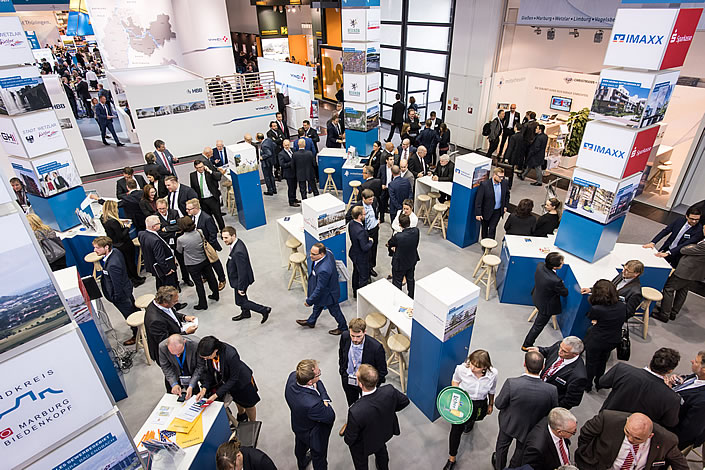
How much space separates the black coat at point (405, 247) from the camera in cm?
516

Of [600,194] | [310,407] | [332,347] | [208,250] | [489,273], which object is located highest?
[600,194]

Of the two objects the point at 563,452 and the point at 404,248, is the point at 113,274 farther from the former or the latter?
the point at 563,452

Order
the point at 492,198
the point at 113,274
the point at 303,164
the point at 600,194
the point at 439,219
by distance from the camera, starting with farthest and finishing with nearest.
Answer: the point at 303,164 → the point at 439,219 → the point at 492,198 → the point at 600,194 → the point at 113,274

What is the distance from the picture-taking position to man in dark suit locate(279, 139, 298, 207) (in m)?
8.38

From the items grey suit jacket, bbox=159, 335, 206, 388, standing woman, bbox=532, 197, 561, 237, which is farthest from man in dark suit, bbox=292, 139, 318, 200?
grey suit jacket, bbox=159, 335, 206, 388

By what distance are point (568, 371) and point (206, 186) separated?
6.28 metres

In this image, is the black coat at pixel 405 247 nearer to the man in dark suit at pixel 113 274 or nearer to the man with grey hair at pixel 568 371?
the man with grey hair at pixel 568 371

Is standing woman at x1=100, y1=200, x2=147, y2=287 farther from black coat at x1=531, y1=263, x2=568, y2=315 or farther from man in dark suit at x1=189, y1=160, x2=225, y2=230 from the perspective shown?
black coat at x1=531, y1=263, x2=568, y2=315

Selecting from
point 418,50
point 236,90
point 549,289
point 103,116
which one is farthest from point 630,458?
point 103,116

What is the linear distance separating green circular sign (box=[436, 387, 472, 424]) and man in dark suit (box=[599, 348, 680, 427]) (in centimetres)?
134

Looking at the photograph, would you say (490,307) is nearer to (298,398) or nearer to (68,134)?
(298,398)

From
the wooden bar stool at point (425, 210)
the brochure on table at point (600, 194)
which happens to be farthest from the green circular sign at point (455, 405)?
the wooden bar stool at point (425, 210)

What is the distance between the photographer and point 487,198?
21.5 ft

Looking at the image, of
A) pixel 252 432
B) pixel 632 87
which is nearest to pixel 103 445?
pixel 252 432
